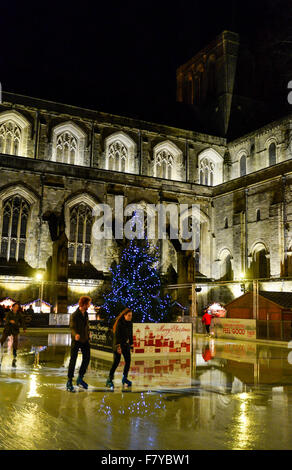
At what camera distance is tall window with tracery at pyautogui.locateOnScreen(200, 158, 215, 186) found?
40.7 meters

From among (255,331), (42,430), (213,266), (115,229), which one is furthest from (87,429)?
(213,266)

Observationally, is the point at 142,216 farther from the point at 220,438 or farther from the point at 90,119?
the point at 220,438

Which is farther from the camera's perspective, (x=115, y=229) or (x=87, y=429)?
(x=115, y=229)

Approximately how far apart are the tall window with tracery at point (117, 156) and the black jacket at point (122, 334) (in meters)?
29.3

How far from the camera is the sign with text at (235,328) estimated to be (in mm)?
20503

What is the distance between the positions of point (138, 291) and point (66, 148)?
53.2 feet

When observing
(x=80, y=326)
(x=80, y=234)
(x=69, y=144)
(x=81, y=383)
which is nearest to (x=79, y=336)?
(x=80, y=326)

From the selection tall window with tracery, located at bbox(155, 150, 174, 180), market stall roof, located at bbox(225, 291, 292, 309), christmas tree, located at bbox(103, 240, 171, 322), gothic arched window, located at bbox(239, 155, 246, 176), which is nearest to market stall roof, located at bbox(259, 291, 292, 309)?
market stall roof, located at bbox(225, 291, 292, 309)

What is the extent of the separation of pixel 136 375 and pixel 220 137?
3473cm

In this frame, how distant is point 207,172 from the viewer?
4119 centimetres

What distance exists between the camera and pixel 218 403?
7.26 metres

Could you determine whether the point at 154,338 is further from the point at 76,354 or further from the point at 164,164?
the point at 164,164

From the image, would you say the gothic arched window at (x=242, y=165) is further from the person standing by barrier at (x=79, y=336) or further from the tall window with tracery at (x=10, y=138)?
the person standing by barrier at (x=79, y=336)
